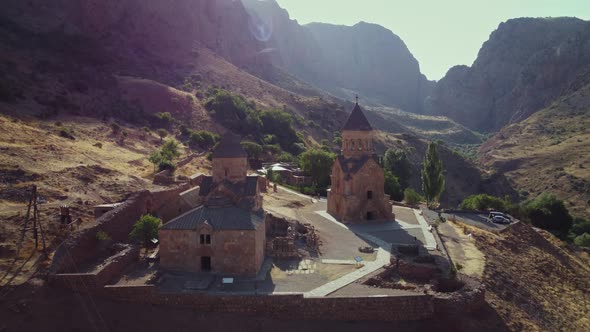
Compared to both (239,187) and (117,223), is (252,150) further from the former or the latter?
(117,223)

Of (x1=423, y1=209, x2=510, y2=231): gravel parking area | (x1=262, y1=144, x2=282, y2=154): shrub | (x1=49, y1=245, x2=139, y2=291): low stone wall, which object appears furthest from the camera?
(x1=262, y1=144, x2=282, y2=154): shrub

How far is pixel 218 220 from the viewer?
2120 cm

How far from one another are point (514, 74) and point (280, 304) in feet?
521

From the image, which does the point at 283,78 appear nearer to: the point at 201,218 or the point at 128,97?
the point at 128,97

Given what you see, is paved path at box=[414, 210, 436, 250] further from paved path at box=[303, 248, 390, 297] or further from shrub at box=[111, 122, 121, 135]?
shrub at box=[111, 122, 121, 135]

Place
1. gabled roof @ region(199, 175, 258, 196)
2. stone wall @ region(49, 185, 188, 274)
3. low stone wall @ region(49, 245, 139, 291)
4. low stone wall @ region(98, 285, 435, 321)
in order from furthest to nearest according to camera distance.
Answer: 1. gabled roof @ region(199, 175, 258, 196)
2. stone wall @ region(49, 185, 188, 274)
3. low stone wall @ region(98, 285, 435, 321)
4. low stone wall @ region(49, 245, 139, 291)

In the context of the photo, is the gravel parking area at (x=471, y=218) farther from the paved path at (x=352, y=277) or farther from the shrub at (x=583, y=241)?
the shrub at (x=583, y=241)

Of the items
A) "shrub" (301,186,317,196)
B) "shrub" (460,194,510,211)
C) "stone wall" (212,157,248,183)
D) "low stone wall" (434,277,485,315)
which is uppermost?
"stone wall" (212,157,248,183)

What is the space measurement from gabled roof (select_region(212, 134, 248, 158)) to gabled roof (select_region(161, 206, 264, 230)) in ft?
12.6

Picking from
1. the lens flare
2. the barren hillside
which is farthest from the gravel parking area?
the lens flare

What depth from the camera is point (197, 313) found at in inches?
711

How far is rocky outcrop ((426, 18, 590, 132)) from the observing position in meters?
121

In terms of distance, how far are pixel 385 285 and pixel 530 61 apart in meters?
138

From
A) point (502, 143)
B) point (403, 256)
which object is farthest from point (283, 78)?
point (403, 256)
